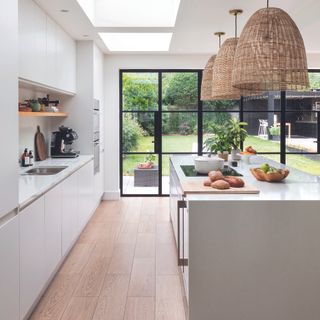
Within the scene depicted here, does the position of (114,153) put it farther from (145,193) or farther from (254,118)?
(254,118)

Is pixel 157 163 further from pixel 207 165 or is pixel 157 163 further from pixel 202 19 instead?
pixel 207 165

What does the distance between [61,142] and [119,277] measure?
95.0 inches

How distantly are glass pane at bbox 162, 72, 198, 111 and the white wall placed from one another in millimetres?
190

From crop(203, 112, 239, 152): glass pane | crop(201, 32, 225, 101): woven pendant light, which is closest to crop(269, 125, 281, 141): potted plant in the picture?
crop(203, 112, 239, 152): glass pane

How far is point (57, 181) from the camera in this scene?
354cm

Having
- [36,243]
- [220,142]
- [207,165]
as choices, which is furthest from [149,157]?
[36,243]

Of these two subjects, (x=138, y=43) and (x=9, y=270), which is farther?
(x=138, y=43)

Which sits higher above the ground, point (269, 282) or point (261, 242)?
point (261, 242)

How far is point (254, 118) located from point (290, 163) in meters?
1.07

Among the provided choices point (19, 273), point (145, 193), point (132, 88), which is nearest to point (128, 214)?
point (145, 193)

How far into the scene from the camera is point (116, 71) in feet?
23.2

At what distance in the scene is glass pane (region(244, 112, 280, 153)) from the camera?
292 inches

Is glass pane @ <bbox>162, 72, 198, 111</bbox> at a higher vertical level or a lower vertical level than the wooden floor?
higher

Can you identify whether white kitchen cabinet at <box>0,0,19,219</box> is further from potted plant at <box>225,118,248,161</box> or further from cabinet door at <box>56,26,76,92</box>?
potted plant at <box>225,118,248,161</box>
